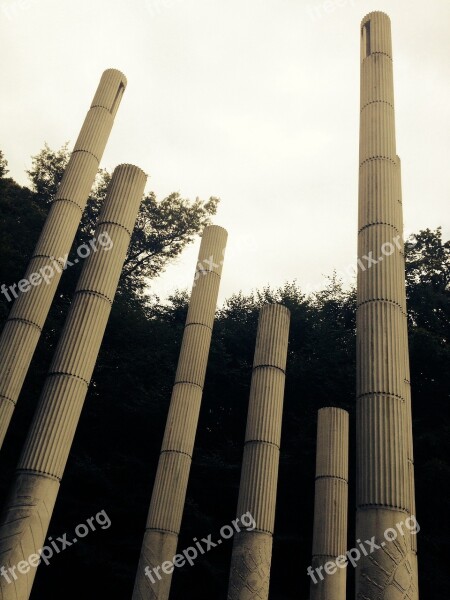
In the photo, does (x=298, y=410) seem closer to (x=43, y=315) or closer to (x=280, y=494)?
(x=280, y=494)

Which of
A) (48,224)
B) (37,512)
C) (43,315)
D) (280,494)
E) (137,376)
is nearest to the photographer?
(37,512)

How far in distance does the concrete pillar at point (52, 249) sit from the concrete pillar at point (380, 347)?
846 cm

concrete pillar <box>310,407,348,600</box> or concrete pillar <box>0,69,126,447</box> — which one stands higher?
concrete pillar <box>0,69,126,447</box>

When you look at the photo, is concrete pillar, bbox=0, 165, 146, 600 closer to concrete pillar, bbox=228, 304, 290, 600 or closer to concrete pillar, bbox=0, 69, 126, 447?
concrete pillar, bbox=0, 69, 126, 447

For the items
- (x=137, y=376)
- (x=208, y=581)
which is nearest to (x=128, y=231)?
(x=137, y=376)

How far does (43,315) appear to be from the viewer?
15789 millimetres

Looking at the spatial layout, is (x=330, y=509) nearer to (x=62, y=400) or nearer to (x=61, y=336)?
(x=62, y=400)

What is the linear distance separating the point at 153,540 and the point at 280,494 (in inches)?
397

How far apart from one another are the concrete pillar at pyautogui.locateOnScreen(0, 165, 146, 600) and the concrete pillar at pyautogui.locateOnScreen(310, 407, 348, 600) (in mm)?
8832

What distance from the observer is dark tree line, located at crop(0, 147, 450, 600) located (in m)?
22.1

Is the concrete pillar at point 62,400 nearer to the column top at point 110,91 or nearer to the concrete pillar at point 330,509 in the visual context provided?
the column top at point 110,91

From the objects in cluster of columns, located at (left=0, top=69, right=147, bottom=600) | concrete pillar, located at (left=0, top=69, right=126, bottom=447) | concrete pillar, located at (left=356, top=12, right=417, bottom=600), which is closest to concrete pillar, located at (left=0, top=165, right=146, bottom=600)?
cluster of columns, located at (left=0, top=69, right=147, bottom=600)

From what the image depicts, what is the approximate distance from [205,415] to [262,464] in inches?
463

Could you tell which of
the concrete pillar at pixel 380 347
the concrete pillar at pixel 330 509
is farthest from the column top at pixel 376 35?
the concrete pillar at pixel 330 509
